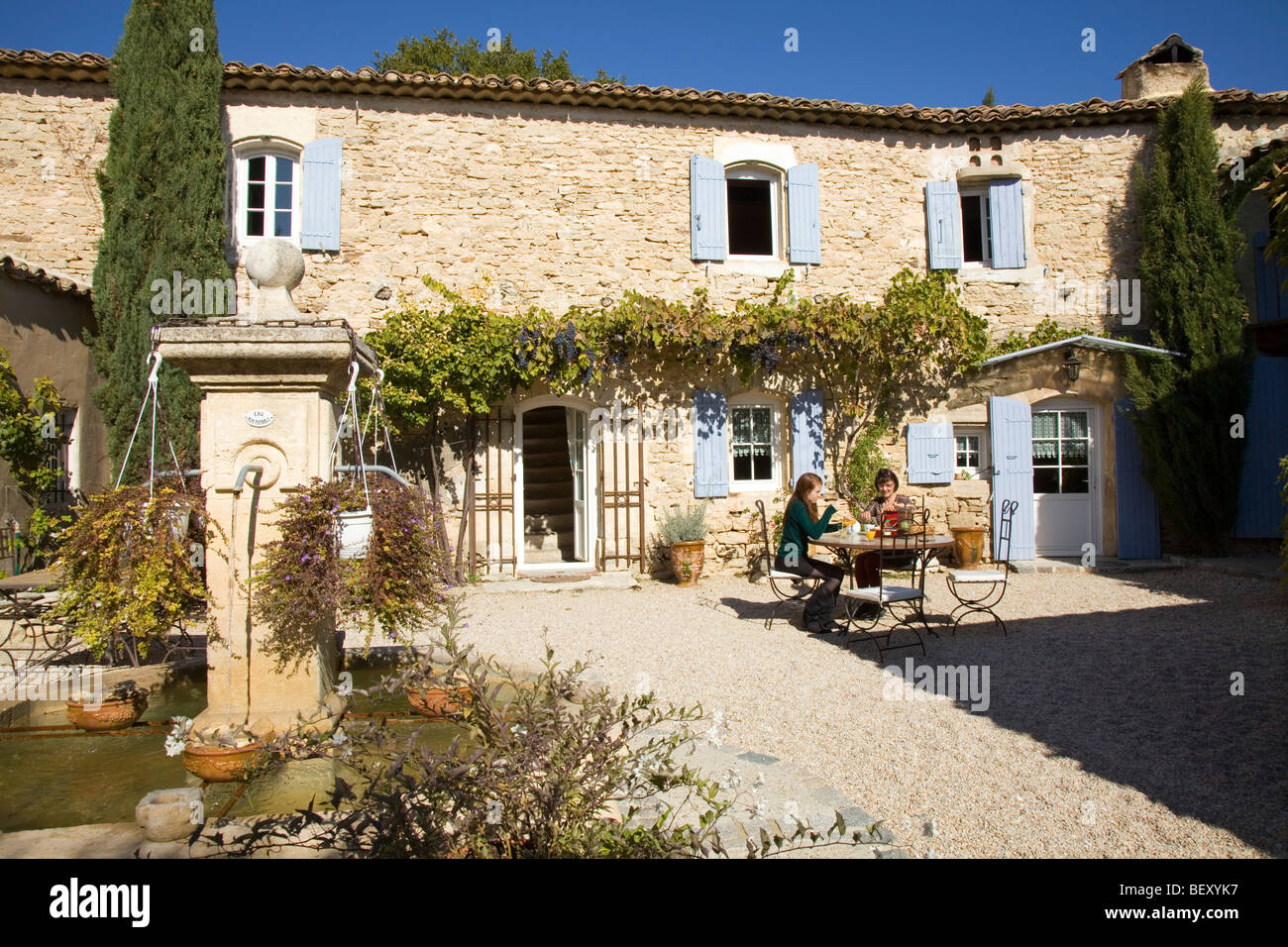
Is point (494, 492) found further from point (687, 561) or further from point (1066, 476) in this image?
point (1066, 476)

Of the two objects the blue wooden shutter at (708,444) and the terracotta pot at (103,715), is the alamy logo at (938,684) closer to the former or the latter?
the terracotta pot at (103,715)

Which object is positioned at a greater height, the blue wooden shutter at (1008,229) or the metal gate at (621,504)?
the blue wooden shutter at (1008,229)

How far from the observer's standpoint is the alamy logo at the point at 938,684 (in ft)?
16.0

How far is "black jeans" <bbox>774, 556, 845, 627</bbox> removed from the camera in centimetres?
680

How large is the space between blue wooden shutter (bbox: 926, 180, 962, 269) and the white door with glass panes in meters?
2.22

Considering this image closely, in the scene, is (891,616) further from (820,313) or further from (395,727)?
(395,727)

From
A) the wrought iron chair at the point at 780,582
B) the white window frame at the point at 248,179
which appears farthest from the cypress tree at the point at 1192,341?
the white window frame at the point at 248,179

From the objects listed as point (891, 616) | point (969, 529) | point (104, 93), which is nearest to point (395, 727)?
point (891, 616)

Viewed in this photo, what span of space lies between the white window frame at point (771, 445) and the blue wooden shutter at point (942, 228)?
282cm

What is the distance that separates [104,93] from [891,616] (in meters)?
10.2

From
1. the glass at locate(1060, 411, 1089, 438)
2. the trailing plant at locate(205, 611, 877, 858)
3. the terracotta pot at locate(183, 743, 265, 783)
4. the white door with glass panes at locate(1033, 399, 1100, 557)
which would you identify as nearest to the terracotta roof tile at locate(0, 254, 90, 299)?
the terracotta pot at locate(183, 743, 265, 783)

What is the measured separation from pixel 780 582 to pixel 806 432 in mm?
1959
